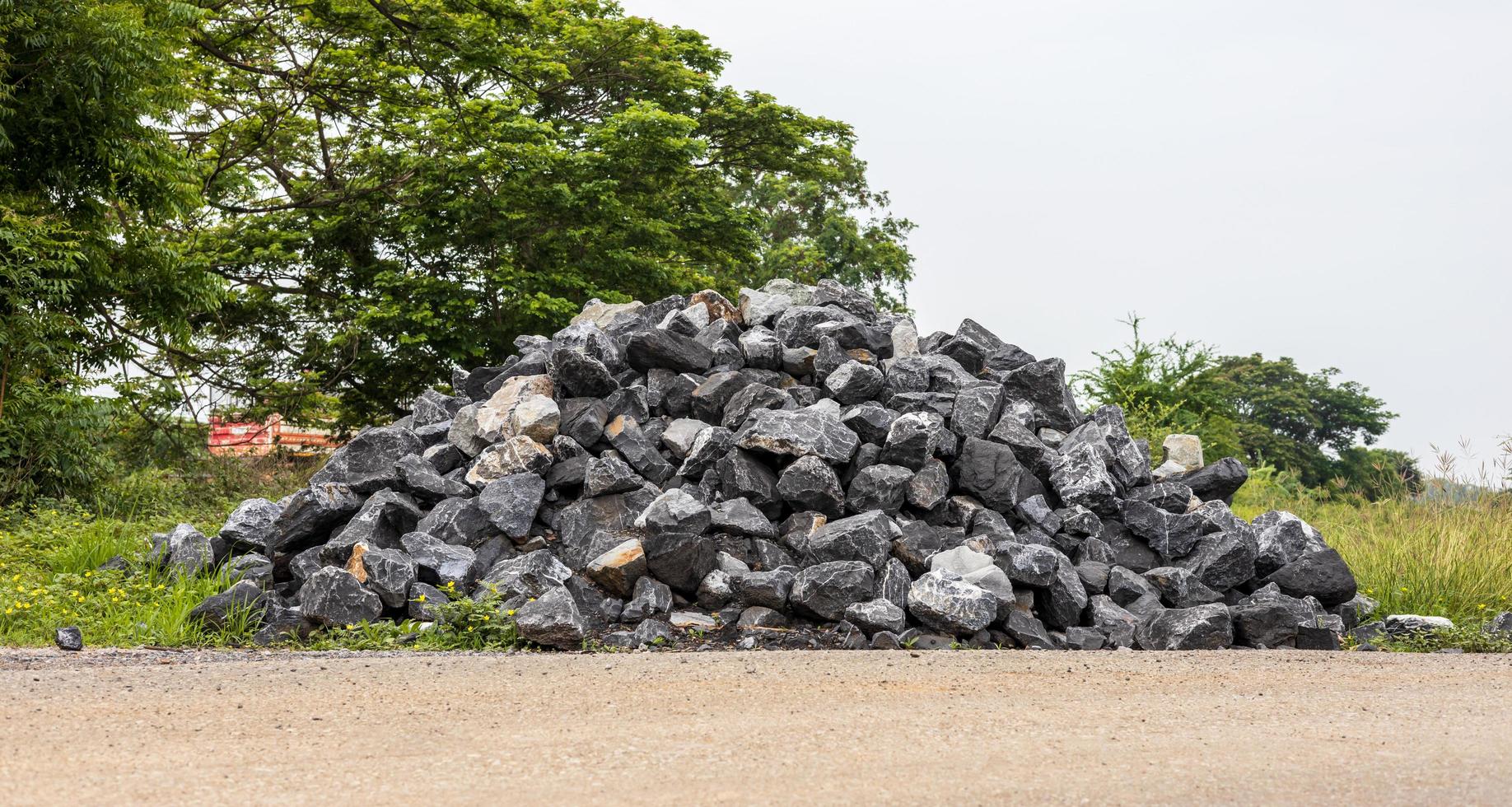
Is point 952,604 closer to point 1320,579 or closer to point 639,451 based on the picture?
point 639,451

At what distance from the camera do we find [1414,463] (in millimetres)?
10391

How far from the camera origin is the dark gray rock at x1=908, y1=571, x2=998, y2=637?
612cm

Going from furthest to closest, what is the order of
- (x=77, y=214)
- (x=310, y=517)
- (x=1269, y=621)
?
(x=77, y=214)
(x=310, y=517)
(x=1269, y=621)

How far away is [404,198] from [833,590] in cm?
1350

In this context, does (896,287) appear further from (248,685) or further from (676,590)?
(248,685)

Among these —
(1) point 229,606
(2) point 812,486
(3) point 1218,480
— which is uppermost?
(3) point 1218,480

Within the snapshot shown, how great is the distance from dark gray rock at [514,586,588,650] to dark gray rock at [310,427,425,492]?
2.21 metres

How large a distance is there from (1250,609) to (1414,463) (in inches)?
194

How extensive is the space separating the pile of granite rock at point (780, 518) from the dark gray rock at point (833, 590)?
1 centimetres

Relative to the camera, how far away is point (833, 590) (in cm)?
624

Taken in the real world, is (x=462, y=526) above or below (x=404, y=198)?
below

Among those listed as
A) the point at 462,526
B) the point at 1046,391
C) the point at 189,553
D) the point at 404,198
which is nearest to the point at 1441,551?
the point at 1046,391

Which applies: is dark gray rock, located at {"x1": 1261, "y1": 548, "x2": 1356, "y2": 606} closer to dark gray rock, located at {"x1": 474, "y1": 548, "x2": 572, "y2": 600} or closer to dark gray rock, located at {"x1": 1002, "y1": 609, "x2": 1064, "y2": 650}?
dark gray rock, located at {"x1": 1002, "y1": 609, "x2": 1064, "y2": 650}

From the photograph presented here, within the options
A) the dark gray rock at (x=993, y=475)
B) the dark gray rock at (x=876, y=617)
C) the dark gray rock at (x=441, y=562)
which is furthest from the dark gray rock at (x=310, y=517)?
the dark gray rock at (x=993, y=475)
